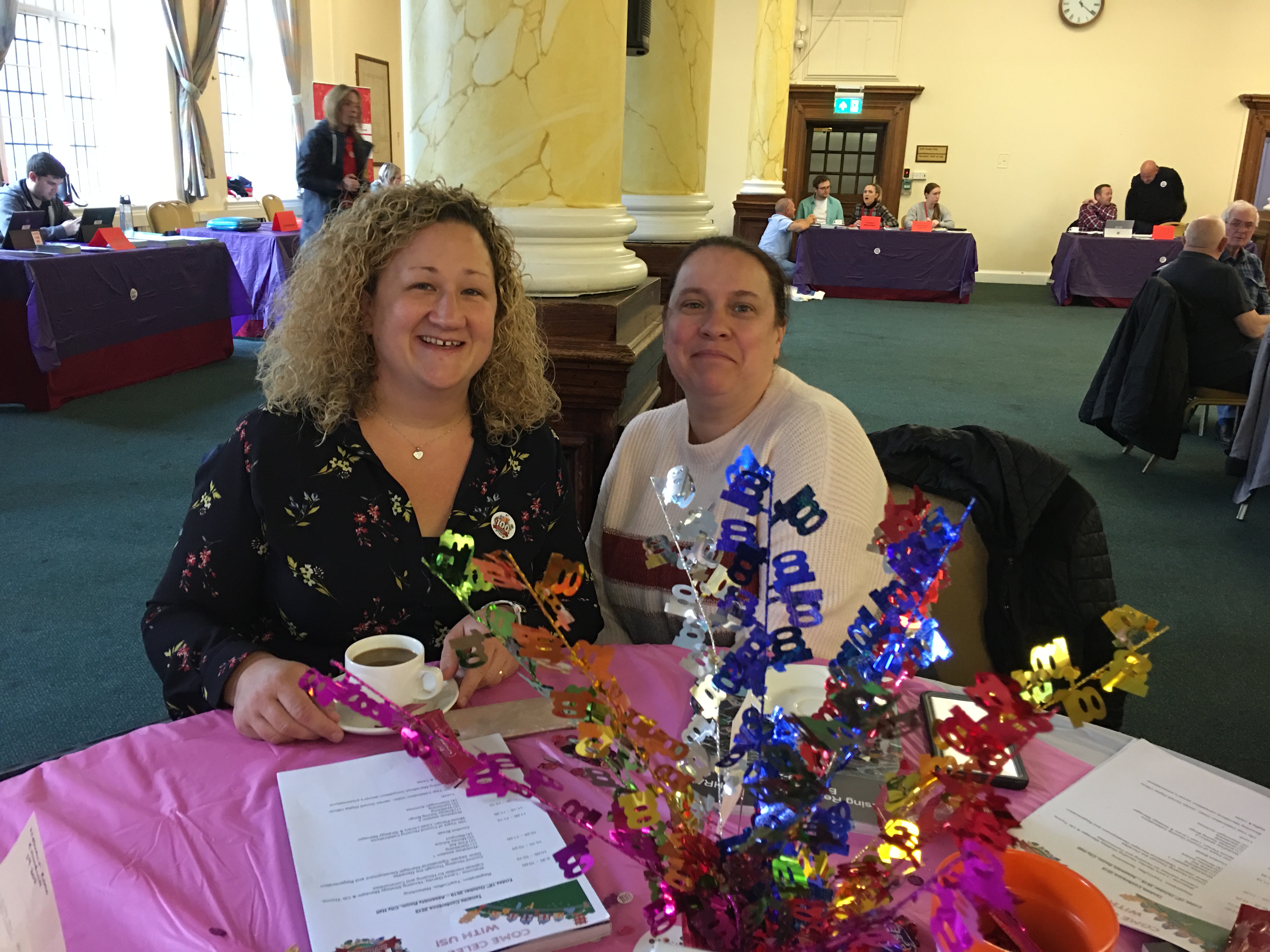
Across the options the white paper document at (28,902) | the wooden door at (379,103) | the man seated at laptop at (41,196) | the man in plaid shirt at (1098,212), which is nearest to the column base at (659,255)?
the white paper document at (28,902)

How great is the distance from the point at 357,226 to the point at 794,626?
3.84 feet

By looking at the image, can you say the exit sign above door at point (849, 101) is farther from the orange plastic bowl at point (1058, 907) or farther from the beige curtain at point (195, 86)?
the orange plastic bowl at point (1058, 907)

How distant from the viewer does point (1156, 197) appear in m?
11.8

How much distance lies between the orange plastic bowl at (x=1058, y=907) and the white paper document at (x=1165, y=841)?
189mm

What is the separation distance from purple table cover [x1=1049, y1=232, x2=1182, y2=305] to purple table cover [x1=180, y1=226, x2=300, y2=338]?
28.0 ft

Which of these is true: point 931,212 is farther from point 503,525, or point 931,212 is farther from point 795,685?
Answer: point 795,685

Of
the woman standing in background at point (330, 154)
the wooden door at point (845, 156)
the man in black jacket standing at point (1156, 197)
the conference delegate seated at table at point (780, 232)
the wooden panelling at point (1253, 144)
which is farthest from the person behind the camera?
the wooden door at point (845, 156)

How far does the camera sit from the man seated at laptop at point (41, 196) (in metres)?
5.68

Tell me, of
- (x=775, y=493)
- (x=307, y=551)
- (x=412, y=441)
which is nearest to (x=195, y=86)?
(x=412, y=441)

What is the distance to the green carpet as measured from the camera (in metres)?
2.54

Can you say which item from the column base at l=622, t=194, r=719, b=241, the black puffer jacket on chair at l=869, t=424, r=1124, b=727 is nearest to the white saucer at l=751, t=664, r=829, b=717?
the black puffer jacket on chair at l=869, t=424, r=1124, b=727

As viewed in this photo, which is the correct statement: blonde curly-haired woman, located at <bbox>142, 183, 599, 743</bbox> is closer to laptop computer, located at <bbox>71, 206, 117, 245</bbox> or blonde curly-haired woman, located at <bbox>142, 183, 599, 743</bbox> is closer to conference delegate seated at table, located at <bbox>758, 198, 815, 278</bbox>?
laptop computer, located at <bbox>71, 206, 117, 245</bbox>

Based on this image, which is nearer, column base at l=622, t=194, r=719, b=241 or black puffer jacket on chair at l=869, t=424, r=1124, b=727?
black puffer jacket on chair at l=869, t=424, r=1124, b=727

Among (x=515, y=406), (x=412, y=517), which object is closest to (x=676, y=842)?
(x=412, y=517)
